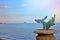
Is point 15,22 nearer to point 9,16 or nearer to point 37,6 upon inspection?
point 9,16

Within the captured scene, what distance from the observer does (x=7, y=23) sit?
437 centimetres

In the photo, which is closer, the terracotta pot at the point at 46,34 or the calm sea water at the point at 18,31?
the terracotta pot at the point at 46,34

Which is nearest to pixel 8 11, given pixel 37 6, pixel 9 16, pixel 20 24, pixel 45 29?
pixel 9 16

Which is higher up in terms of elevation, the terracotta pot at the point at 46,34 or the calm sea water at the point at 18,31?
the calm sea water at the point at 18,31

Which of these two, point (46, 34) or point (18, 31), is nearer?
point (46, 34)

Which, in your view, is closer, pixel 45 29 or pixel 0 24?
pixel 45 29

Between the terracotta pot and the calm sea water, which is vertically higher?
the calm sea water

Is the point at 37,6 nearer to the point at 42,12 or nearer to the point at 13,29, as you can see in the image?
the point at 42,12

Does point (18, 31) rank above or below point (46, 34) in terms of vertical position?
above

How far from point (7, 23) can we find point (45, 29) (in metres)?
1.47

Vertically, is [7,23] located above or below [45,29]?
above

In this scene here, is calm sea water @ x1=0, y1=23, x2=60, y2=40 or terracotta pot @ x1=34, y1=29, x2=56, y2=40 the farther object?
calm sea water @ x1=0, y1=23, x2=60, y2=40

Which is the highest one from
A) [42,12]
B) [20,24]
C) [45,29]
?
[42,12]

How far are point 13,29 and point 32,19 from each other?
1.82ft
